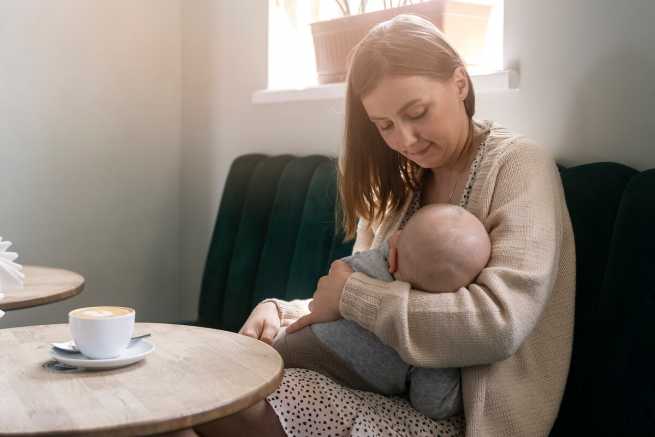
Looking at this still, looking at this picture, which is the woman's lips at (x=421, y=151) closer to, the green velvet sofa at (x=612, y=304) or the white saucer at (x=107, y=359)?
the green velvet sofa at (x=612, y=304)

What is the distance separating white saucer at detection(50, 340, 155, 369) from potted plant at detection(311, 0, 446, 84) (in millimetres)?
1301

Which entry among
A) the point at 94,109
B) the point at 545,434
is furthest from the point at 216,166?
the point at 545,434

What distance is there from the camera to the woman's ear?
153 centimetres

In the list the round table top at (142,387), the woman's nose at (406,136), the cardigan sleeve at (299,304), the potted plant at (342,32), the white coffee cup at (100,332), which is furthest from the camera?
the potted plant at (342,32)

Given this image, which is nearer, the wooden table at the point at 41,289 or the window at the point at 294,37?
the wooden table at the point at 41,289

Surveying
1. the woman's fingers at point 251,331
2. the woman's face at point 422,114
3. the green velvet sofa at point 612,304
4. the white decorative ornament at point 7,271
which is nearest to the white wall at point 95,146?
the white decorative ornament at point 7,271

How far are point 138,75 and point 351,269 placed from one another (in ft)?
6.90

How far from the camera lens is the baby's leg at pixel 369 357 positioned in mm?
1357

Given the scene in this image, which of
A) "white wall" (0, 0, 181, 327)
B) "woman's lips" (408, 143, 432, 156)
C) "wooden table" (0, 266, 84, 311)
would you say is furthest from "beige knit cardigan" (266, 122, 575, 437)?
"white wall" (0, 0, 181, 327)

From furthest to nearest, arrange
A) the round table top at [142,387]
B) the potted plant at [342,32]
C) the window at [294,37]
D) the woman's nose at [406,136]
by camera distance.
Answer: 1. the window at [294,37]
2. the potted plant at [342,32]
3. the woman's nose at [406,136]
4. the round table top at [142,387]

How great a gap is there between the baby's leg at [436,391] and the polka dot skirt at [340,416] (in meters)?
0.02

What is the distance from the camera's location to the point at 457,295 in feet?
4.18

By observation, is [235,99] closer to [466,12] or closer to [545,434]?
[466,12]

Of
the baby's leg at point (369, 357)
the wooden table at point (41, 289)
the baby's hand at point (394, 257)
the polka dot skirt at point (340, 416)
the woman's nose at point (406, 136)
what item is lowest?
the polka dot skirt at point (340, 416)
